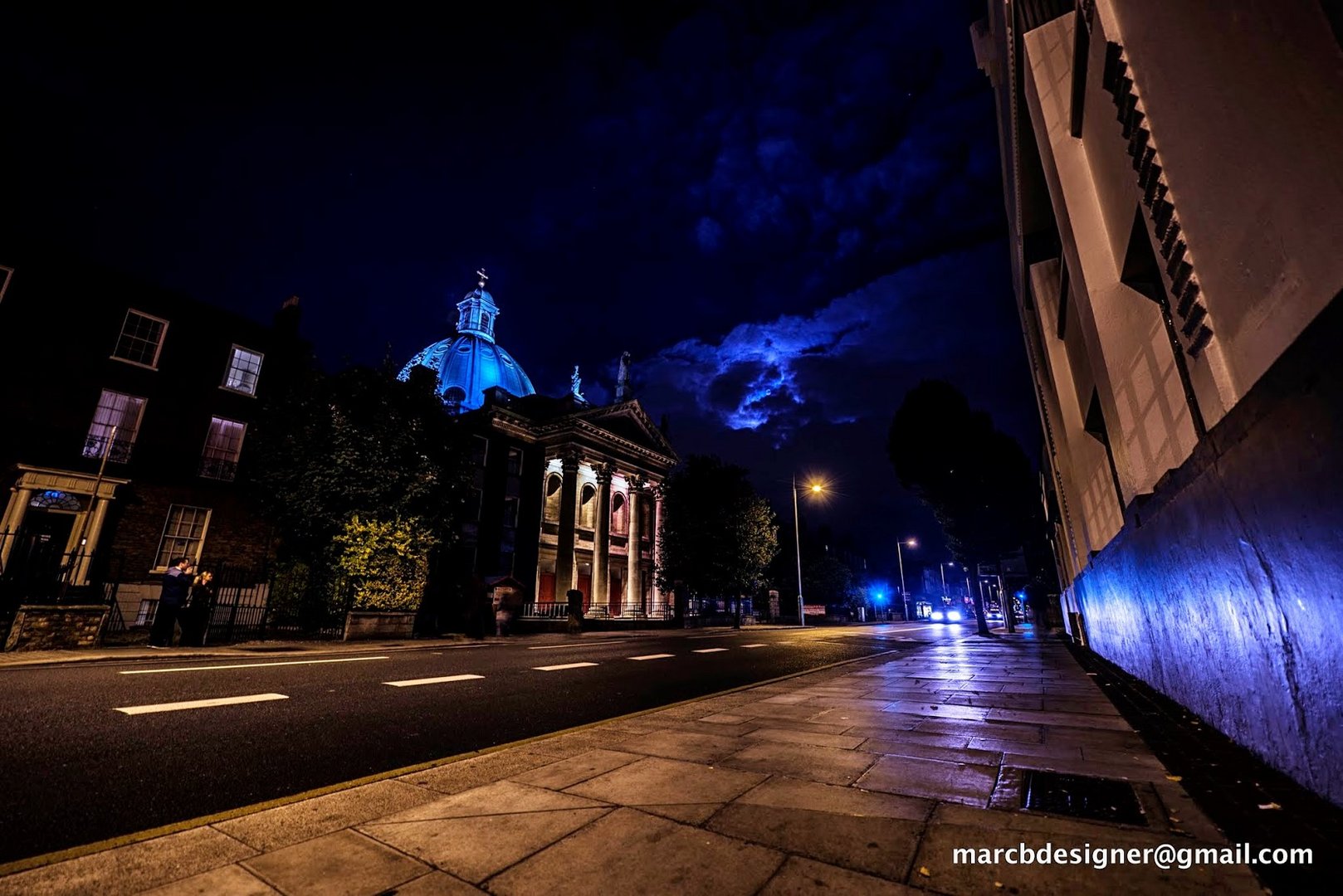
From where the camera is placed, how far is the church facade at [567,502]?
3152cm

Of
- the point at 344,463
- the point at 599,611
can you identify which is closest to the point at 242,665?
the point at 344,463

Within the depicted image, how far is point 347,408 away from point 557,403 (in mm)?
22091

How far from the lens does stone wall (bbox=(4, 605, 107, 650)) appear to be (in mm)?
9625

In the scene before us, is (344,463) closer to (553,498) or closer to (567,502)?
(567,502)

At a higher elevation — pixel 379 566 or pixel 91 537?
pixel 91 537

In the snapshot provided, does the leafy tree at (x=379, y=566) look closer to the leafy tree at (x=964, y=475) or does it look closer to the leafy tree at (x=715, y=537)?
the leafy tree at (x=715, y=537)

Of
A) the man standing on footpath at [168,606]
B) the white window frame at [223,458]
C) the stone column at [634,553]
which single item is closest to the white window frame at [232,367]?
the white window frame at [223,458]

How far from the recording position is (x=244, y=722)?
4602 mm

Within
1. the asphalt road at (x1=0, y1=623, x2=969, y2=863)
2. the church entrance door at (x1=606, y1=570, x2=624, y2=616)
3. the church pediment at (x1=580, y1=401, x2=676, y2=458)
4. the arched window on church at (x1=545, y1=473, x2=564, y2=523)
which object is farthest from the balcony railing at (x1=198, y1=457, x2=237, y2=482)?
the church entrance door at (x1=606, y1=570, x2=624, y2=616)

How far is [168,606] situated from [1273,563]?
17242 millimetres

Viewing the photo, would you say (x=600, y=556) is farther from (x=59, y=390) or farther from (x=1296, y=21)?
(x=1296, y=21)

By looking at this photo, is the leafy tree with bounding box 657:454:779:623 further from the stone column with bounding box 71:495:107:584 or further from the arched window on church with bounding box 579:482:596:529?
the stone column with bounding box 71:495:107:584

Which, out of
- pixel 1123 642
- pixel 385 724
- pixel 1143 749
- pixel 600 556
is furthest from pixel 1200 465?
pixel 600 556

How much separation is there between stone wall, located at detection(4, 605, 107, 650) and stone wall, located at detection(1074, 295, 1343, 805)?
54.3 feet
